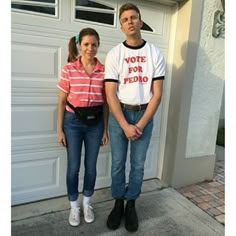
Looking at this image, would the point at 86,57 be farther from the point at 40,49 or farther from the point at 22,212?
the point at 22,212

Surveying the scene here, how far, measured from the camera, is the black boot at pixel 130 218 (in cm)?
225

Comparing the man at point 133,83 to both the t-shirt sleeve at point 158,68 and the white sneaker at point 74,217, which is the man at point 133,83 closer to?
the t-shirt sleeve at point 158,68

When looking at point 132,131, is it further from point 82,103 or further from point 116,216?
point 116,216

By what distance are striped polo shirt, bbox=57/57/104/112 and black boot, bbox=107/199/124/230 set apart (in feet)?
2.98

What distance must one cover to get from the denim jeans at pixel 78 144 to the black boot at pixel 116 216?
1.04 feet

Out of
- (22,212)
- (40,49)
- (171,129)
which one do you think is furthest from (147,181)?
(40,49)

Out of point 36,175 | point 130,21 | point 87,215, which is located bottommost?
point 87,215

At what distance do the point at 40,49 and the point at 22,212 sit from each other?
4.81 feet

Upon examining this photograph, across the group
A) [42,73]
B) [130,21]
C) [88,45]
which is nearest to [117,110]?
[88,45]

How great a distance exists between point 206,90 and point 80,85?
1.63 metres

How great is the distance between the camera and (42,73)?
7.82 feet

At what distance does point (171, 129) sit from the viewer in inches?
119

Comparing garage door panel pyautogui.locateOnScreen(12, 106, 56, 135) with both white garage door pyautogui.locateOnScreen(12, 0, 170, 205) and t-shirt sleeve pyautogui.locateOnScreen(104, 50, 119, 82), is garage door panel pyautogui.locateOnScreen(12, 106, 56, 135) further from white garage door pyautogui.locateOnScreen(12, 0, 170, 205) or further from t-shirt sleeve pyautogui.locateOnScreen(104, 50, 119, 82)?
t-shirt sleeve pyautogui.locateOnScreen(104, 50, 119, 82)

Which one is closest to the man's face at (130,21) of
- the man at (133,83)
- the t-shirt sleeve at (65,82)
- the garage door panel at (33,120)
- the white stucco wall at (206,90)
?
the man at (133,83)
